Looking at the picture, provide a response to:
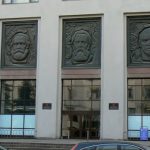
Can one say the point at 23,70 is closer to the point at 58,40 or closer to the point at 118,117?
the point at 58,40

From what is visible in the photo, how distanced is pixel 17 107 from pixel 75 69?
5.63 m

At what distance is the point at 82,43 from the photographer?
3588 cm

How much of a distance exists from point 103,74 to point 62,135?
5685 mm

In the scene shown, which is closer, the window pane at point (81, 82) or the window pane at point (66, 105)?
the window pane at point (81, 82)

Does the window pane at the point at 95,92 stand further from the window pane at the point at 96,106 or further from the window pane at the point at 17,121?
the window pane at the point at 17,121

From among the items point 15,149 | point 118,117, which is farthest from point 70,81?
point 15,149

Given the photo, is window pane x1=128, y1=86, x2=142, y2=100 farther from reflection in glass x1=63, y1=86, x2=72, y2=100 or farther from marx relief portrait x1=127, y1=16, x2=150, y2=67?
reflection in glass x1=63, y1=86, x2=72, y2=100

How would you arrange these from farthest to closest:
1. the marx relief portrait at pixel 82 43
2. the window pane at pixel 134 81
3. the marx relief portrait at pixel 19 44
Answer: the marx relief portrait at pixel 19 44 → the marx relief portrait at pixel 82 43 → the window pane at pixel 134 81

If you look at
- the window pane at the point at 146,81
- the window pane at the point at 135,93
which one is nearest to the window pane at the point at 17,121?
the window pane at the point at 135,93

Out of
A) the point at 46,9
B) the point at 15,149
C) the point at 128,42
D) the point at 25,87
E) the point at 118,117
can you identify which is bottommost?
the point at 15,149

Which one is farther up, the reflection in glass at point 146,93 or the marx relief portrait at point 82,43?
the marx relief portrait at point 82,43

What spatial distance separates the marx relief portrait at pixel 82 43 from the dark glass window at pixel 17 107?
3.70 meters

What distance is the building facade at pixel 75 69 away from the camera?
113 feet

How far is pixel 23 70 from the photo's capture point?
36.4 meters
